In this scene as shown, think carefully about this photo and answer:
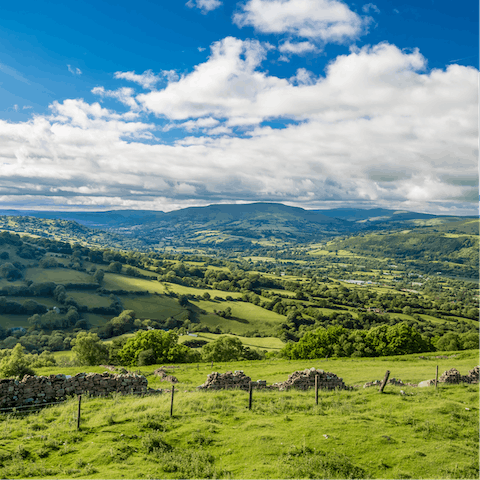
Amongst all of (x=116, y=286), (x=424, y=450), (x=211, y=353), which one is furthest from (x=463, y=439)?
(x=116, y=286)

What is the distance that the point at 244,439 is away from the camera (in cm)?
1466

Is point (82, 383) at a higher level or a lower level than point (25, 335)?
higher

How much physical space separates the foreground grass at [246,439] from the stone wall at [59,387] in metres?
1.63

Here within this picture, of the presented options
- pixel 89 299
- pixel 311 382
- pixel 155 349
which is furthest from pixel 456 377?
pixel 89 299

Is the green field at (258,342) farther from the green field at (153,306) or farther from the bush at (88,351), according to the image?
the bush at (88,351)

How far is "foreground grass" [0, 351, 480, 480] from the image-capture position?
12.5m

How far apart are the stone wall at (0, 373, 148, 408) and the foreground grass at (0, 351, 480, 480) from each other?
1630 mm

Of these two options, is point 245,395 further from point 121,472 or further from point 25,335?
Answer: point 25,335

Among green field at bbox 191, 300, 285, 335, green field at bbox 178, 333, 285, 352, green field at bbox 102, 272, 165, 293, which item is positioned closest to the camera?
green field at bbox 178, 333, 285, 352

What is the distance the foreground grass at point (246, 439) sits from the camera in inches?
491

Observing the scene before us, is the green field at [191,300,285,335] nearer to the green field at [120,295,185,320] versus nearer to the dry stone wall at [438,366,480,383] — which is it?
the green field at [120,295,185,320]

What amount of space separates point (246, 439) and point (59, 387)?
46.3 ft

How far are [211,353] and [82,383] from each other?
44125 millimetres

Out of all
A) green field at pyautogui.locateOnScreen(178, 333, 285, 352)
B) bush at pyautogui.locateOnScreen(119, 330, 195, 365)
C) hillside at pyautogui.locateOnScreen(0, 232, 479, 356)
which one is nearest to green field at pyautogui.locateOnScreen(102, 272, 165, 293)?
hillside at pyautogui.locateOnScreen(0, 232, 479, 356)
